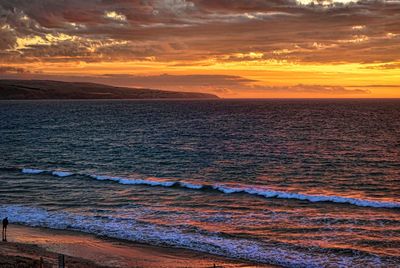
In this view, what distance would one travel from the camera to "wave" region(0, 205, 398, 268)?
23.1m

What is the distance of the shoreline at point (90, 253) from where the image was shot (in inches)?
882

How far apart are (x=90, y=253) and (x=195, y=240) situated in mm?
5686

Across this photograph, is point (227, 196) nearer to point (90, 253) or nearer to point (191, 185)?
point (191, 185)

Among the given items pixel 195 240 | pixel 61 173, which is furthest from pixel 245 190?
pixel 61 173

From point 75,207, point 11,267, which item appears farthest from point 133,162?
point 11,267

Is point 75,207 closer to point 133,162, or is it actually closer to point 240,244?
point 240,244

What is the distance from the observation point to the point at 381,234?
87.5 ft

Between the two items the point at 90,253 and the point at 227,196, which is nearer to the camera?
the point at 90,253

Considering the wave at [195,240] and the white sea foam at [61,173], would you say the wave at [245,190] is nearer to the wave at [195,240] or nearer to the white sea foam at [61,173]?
the white sea foam at [61,173]

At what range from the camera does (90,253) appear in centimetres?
2448

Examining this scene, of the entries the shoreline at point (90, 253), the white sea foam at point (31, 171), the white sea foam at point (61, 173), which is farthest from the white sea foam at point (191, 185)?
the white sea foam at point (31, 171)

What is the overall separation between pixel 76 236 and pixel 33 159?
3431 cm

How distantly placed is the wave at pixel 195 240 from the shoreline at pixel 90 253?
75 centimetres

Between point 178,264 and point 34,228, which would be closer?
point 178,264
